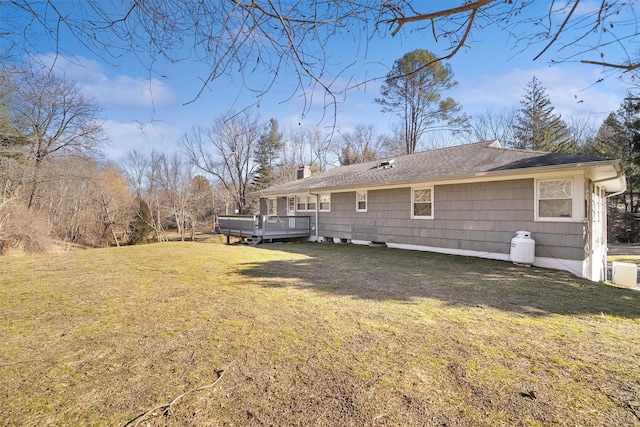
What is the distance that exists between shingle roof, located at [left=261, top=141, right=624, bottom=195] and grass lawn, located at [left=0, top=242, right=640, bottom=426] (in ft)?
13.2

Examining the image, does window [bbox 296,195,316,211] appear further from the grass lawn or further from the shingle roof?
the grass lawn

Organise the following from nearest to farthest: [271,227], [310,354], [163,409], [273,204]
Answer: [163,409], [310,354], [271,227], [273,204]

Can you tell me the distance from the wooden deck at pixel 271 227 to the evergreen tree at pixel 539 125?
2235 centimetres

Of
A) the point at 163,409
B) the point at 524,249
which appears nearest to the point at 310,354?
the point at 163,409

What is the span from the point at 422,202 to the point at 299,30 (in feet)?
30.5

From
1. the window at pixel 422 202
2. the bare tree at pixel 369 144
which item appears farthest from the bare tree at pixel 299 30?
the bare tree at pixel 369 144

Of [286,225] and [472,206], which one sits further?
[286,225]

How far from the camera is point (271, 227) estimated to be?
14031 millimetres

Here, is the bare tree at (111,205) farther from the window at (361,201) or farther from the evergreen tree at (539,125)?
the evergreen tree at (539,125)

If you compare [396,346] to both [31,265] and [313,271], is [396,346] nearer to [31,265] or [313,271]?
[313,271]

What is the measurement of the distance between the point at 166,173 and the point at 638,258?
31.5m

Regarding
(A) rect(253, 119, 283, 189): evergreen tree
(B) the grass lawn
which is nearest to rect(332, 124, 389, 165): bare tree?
(A) rect(253, 119, 283, 189): evergreen tree

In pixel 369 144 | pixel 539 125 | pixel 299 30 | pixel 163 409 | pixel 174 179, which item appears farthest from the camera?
pixel 369 144

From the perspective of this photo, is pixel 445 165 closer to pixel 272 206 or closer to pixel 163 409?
pixel 163 409
